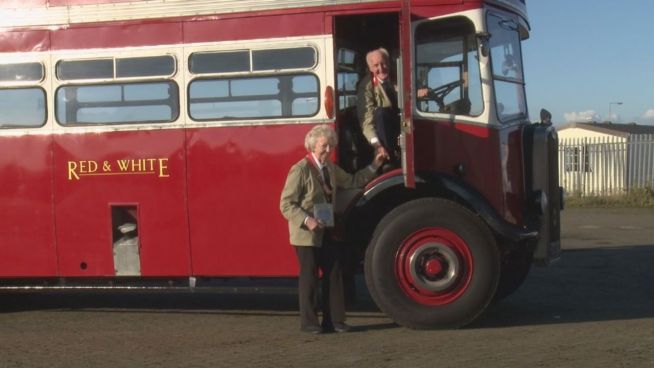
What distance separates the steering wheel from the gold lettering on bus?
8.40 ft

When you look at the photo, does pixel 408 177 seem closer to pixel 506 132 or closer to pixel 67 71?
pixel 506 132

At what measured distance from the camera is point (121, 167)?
8.84 metres

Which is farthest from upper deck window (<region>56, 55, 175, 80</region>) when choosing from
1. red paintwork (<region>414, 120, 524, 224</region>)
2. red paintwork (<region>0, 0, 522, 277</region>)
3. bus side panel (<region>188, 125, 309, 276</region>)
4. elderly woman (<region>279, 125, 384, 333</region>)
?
red paintwork (<region>414, 120, 524, 224</region>)

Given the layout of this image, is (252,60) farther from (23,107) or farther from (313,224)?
(23,107)

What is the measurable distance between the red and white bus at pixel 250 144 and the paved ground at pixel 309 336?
466 millimetres

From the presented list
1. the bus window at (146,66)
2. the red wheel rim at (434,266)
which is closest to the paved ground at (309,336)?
the red wheel rim at (434,266)

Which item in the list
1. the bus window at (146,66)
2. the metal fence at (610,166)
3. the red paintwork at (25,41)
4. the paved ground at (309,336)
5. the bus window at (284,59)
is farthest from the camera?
the metal fence at (610,166)

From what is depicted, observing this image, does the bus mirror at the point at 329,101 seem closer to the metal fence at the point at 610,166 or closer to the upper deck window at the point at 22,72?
the upper deck window at the point at 22,72

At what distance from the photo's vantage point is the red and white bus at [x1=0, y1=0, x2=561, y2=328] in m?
8.19

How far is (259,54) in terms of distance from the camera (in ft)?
28.0

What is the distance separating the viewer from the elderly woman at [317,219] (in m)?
7.97

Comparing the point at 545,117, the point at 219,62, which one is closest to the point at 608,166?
the point at 545,117

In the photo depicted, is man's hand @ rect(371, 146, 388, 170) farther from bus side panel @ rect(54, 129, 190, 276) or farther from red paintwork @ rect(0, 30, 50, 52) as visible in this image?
red paintwork @ rect(0, 30, 50, 52)

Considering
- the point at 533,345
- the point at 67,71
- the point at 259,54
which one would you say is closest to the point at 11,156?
the point at 67,71
